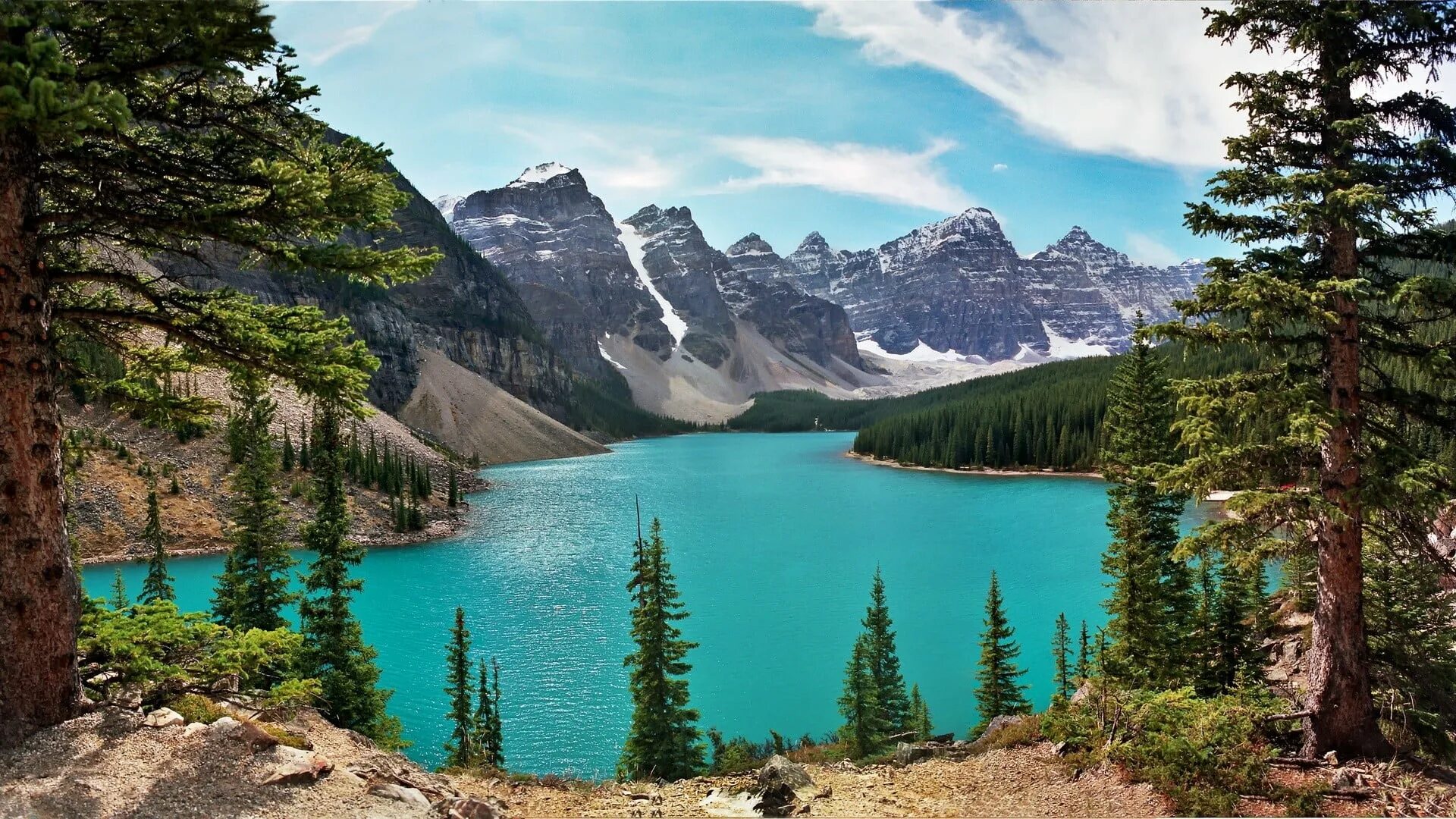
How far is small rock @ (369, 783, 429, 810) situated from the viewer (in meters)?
7.07

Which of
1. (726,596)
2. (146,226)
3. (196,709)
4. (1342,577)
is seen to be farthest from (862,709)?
(146,226)

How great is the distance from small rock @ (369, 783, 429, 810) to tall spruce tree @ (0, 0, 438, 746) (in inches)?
116

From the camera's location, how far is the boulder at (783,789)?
977 centimetres

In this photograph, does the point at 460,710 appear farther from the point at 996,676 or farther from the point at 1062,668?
the point at 1062,668

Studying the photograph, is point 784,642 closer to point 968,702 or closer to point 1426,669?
point 968,702

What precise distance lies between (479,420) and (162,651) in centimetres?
14795

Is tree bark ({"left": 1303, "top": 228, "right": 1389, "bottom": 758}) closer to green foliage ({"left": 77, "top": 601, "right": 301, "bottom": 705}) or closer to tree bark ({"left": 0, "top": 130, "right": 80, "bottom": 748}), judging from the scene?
green foliage ({"left": 77, "top": 601, "right": 301, "bottom": 705})

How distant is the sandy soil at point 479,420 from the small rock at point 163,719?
5285 inches

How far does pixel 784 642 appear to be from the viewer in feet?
112

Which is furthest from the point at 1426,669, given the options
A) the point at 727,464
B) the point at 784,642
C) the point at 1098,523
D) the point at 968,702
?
the point at 727,464

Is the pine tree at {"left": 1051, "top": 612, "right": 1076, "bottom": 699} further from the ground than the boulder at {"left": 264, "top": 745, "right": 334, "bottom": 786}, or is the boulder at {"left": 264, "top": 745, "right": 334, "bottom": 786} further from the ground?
the boulder at {"left": 264, "top": 745, "right": 334, "bottom": 786}

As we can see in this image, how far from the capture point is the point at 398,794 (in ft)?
23.4

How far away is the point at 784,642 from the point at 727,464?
96887mm

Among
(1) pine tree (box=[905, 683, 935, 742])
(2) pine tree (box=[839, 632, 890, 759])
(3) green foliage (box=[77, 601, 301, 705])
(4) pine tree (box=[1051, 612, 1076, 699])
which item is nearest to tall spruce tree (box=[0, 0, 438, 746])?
(3) green foliage (box=[77, 601, 301, 705])
